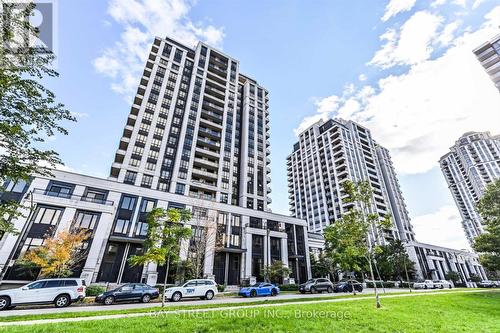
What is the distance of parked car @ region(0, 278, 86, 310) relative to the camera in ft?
43.8

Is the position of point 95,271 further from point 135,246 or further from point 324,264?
point 324,264

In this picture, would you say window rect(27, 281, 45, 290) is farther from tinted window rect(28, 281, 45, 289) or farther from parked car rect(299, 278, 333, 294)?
parked car rect(299, 278, 333, 294)

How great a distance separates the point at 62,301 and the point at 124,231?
16482 mm

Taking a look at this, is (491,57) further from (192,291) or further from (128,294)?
(128,294)

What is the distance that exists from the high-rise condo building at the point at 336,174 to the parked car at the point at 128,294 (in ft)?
234

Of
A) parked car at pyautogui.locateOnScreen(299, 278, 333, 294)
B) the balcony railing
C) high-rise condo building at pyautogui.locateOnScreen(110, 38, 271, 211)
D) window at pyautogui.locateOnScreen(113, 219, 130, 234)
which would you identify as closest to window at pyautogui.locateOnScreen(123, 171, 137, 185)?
high-rise condo building at pyautogui.locateOnScreen(110, 38, 271, 211)

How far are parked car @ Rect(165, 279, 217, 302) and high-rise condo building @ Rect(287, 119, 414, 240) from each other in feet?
221

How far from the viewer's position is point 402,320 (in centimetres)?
971

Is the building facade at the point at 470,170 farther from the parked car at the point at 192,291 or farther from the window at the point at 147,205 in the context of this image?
the window at the point at 147,205

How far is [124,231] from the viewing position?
3070 cm

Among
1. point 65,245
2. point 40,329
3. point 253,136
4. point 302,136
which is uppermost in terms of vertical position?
point 302,136

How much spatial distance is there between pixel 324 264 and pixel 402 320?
39675 millimetres

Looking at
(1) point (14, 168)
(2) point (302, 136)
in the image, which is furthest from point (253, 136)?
(2) point (302, 136)

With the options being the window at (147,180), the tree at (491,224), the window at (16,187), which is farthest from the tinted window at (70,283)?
the tree at (491,224)
